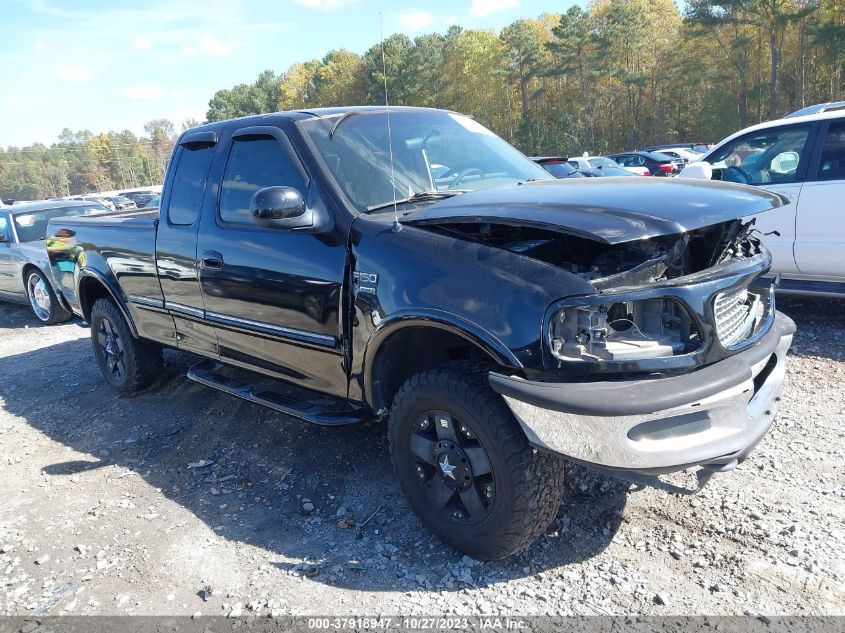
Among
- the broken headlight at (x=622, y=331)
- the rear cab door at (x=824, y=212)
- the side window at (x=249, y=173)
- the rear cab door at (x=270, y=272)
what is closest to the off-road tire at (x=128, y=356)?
the rear cab door at (x=270, y=272)

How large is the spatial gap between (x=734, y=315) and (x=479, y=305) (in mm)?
1151

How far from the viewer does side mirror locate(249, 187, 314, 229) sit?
10.1 feet

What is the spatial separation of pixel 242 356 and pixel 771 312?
2970 millimetres

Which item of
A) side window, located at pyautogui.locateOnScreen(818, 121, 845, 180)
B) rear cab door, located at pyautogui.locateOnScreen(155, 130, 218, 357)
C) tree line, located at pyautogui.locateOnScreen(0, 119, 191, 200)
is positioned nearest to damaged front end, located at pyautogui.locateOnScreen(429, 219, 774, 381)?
rear cab door, located at pyautogui.locateOnScreen(155, 130, 218, 357)

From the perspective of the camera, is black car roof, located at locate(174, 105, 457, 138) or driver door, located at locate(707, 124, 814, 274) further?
driver door, located at locate(707, 124, 814, 274)

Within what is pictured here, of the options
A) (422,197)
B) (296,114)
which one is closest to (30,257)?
(296,114)

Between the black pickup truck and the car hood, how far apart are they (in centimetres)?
1

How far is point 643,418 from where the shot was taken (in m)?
2.28

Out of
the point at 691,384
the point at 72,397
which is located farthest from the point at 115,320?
the point at 691,384

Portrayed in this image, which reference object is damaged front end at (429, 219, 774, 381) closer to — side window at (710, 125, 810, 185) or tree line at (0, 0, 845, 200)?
side window at (710, 125, 810, 185)

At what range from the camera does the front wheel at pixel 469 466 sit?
8.29ft

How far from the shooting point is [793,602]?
8.00 feet

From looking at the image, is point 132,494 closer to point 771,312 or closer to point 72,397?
point 72,397

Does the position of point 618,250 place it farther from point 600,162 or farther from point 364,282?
point 600,162
